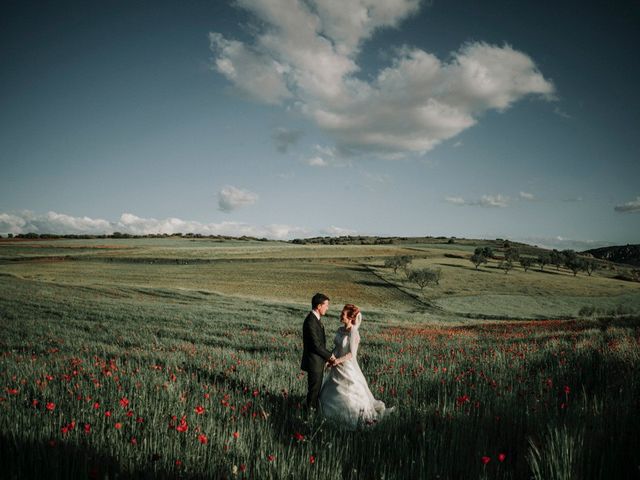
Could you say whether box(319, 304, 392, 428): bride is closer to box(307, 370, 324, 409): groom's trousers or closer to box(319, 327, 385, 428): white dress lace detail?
→ box(319, 327, 385, 428): white dress lace detail

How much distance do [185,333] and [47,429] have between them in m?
11.5

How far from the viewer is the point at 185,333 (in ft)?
48.9

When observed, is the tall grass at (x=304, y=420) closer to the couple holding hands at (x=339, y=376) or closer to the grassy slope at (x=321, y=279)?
the couple holding hands at (x=339, y=376)

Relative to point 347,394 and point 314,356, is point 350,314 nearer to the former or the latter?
point 314,356

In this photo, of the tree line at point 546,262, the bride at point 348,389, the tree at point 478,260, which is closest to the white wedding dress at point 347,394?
the bride at point 348,389

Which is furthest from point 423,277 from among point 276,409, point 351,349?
point 276,409

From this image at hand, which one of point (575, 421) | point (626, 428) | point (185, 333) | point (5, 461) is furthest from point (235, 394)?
point (185, 333)

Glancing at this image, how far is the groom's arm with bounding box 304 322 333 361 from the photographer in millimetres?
6121

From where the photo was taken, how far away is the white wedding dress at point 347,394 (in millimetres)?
5375

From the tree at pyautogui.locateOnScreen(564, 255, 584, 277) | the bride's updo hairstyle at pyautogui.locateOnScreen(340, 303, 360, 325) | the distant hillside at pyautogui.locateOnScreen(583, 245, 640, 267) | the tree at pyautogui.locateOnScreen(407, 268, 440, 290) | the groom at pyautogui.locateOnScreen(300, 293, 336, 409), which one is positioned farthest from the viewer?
the distant hillside at pyautogui.locateOnScreen(583, 245, 640, 267)

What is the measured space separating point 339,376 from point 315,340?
2.34 ft

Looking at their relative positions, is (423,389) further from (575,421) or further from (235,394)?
(235,394)

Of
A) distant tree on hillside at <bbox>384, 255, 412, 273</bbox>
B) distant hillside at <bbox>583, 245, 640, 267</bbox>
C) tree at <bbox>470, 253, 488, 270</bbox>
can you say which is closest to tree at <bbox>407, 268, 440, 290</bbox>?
distant tree on hillside at <bbox>384, 255, 412, 273</bbox>

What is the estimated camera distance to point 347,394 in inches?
222
